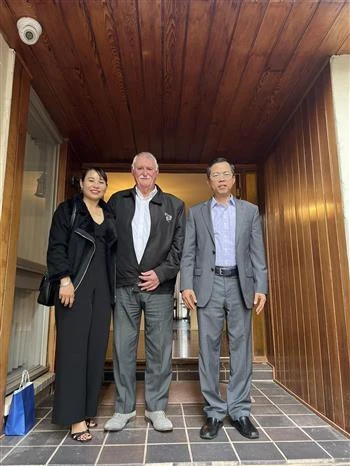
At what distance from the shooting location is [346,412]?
1801 mm

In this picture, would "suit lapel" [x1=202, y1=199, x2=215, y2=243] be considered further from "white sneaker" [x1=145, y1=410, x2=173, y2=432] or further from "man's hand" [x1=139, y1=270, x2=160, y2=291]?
"white sneaker" [x1=145, y1=410, x2=173, y2=432]

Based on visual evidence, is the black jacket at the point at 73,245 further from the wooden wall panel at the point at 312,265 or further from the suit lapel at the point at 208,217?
the wooden wall panel at the point at 312,265

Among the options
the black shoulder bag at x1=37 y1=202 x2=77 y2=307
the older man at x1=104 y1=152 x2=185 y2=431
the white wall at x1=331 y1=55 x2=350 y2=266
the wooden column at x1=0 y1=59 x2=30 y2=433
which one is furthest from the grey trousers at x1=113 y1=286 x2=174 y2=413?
the white wall at x1=331 y1=55 x2=350 y2=266

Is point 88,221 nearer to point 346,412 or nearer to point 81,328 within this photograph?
point 81,328

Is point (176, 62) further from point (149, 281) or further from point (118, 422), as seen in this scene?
point (118, 422)

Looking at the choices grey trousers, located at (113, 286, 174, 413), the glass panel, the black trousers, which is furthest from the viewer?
the glass panel

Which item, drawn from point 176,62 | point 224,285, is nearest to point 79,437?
point 224,285

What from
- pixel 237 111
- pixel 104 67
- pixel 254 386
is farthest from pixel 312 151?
pixel 254 386

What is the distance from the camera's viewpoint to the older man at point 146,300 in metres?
1.90

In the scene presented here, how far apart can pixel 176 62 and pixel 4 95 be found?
38.4 inches

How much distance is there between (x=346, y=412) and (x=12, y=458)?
1.61m

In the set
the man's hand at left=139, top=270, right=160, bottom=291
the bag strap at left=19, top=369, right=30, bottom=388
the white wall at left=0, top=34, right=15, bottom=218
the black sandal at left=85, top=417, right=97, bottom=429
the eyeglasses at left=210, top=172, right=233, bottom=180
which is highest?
the white wall at left=0, top=34, right=15, bottom=218

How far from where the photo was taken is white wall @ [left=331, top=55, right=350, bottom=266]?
72.9 inches

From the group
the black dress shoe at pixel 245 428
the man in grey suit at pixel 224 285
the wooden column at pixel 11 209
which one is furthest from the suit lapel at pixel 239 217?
the wooden column at pixel 11 209
